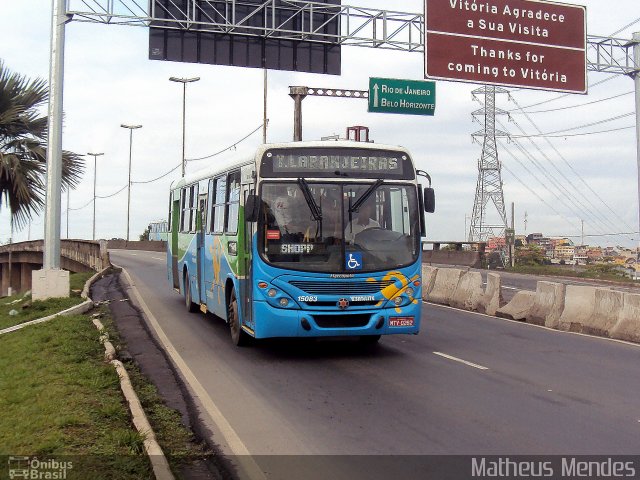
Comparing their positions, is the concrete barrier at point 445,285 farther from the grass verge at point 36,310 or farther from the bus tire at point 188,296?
the grass verge at point 36,310

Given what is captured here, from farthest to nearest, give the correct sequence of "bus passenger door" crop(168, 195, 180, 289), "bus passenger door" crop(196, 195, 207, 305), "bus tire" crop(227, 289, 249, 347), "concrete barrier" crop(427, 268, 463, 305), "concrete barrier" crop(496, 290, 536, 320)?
"concrete barrier" crop(427, 268, 463, 305), "bus passenger door" crop(168, 195, 180, 289), "concrete barrier" crop(496, 290, 536, 320), "bus passenger door" crop(196, 195, 207, 305), "bus tire" crop(227, 289, 249, 347)

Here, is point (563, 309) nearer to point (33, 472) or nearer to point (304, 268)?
point (304, 268)

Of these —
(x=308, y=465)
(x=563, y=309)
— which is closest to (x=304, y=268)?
(x=308, y=465)

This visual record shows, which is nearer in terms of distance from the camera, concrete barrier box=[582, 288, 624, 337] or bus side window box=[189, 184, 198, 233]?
concrete barrier box=[582, 288, 624, 337]

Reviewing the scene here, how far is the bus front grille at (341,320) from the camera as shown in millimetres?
10781

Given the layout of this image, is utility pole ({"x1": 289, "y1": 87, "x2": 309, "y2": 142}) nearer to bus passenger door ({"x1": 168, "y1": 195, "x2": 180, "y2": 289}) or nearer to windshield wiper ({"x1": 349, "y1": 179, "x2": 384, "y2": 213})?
bus passenger door ({"x1": 168, "y1": 195, "x2": 180, "y2": 289})

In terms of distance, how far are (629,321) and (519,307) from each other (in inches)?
137

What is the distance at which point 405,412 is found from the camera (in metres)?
7.87

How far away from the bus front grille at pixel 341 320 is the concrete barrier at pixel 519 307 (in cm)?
691

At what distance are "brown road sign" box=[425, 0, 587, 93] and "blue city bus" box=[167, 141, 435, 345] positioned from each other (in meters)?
9.28

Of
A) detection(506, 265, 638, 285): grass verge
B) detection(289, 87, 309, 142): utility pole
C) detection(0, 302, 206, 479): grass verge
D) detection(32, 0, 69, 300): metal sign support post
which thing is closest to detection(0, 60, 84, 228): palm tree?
detection(32, 0, 69, 300): metal sign support post

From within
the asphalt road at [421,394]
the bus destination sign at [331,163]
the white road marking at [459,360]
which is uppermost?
the bus destination sign at [331,163]

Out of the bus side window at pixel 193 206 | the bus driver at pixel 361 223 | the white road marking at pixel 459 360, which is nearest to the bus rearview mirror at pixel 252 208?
the bus driver at pixel 361 223

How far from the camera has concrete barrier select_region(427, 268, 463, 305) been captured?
66.5 ft
